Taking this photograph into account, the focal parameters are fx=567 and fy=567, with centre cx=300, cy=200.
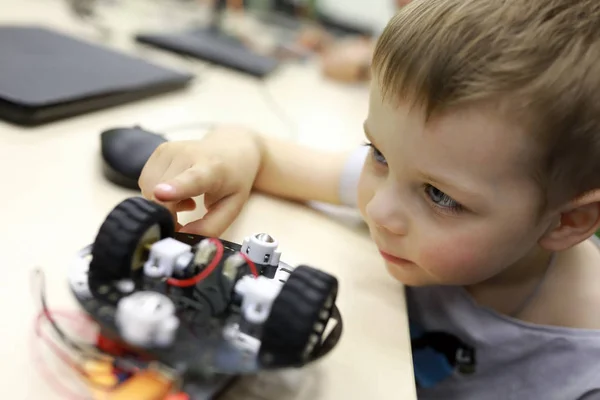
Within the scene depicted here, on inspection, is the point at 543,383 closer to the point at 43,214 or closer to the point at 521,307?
the point at 521,307

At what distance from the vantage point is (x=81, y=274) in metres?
0.33

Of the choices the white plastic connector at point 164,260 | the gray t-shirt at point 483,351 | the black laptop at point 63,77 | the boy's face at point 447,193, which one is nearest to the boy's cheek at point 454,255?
the boy's face at point 447,193

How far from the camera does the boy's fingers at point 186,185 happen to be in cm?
42

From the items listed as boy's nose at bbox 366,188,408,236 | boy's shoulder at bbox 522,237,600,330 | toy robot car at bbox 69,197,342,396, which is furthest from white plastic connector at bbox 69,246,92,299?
boy's shoulder at bbox 522,237,600,330

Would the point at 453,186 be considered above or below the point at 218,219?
above

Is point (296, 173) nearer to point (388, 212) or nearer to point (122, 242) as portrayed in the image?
point (388, 212)

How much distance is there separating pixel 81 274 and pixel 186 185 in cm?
13

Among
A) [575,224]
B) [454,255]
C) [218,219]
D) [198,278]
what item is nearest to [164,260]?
[198,278]

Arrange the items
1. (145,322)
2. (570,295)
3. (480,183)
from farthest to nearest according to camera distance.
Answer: (570,295), (480,183), (145,322)

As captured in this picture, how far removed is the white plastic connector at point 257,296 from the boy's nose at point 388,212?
148 millimetres

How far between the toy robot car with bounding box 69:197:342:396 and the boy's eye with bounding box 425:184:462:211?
0.45ft

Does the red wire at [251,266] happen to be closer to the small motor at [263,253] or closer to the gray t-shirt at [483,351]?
the small motor at [263,253]

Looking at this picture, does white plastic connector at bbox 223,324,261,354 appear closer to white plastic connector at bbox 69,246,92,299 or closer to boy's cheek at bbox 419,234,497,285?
white plastic connector at bbox 69,246,92,299

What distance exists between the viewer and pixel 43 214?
45 cm
